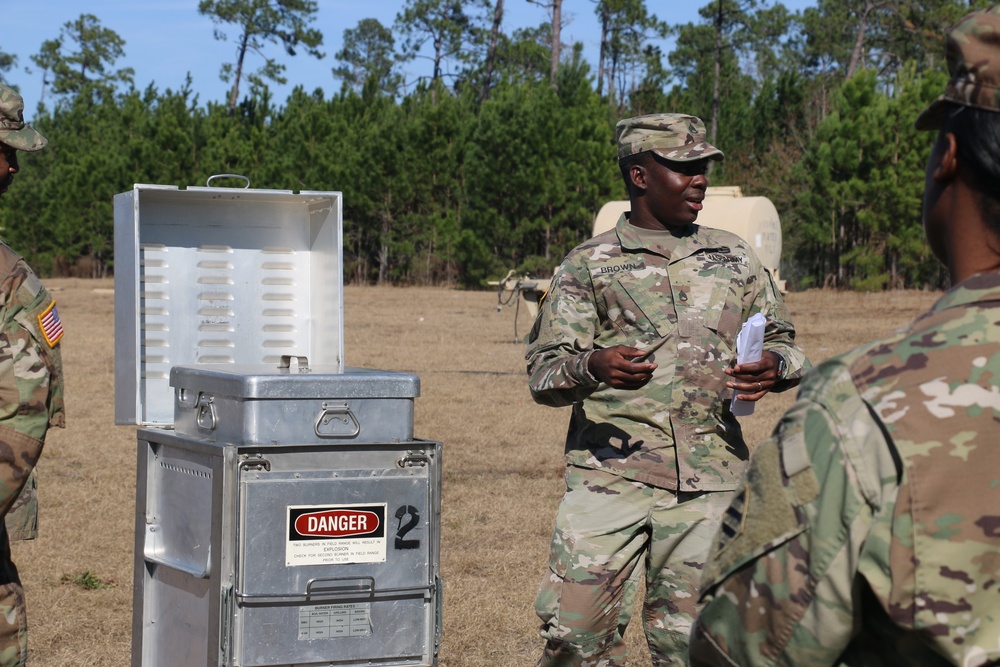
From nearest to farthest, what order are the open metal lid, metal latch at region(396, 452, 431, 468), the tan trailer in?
metal latch at region(396, 452, 431, 468)
the open metal lid
the tan trailer

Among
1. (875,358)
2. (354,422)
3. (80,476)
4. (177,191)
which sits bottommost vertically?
(80,476)

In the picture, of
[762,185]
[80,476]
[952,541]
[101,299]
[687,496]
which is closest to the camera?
[952,541]

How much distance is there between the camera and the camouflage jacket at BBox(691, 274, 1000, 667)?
1238mm

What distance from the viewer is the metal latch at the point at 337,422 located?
3133 millimetres

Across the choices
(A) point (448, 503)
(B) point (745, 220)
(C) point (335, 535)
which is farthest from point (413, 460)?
(B) point (745, 220)

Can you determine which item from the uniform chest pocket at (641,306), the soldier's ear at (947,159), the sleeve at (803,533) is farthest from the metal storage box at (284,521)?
the soldier's ear at (947,159)

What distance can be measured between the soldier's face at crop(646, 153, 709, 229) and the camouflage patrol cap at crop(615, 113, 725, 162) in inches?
1.0

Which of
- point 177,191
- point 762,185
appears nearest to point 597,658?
point 177,191

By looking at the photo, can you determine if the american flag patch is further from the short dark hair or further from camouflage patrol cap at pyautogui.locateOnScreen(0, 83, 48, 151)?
the short dark hair

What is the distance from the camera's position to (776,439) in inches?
51.3

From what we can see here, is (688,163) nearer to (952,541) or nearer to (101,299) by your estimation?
(952,541)

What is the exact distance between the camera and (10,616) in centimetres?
299

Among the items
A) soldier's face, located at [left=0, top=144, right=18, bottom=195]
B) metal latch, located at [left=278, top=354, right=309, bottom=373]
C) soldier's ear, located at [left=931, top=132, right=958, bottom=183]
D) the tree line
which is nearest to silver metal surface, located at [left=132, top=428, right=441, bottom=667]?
metal latch, located at [left=278, top=354, right=309, bottom=373]

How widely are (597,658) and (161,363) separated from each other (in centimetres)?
159
